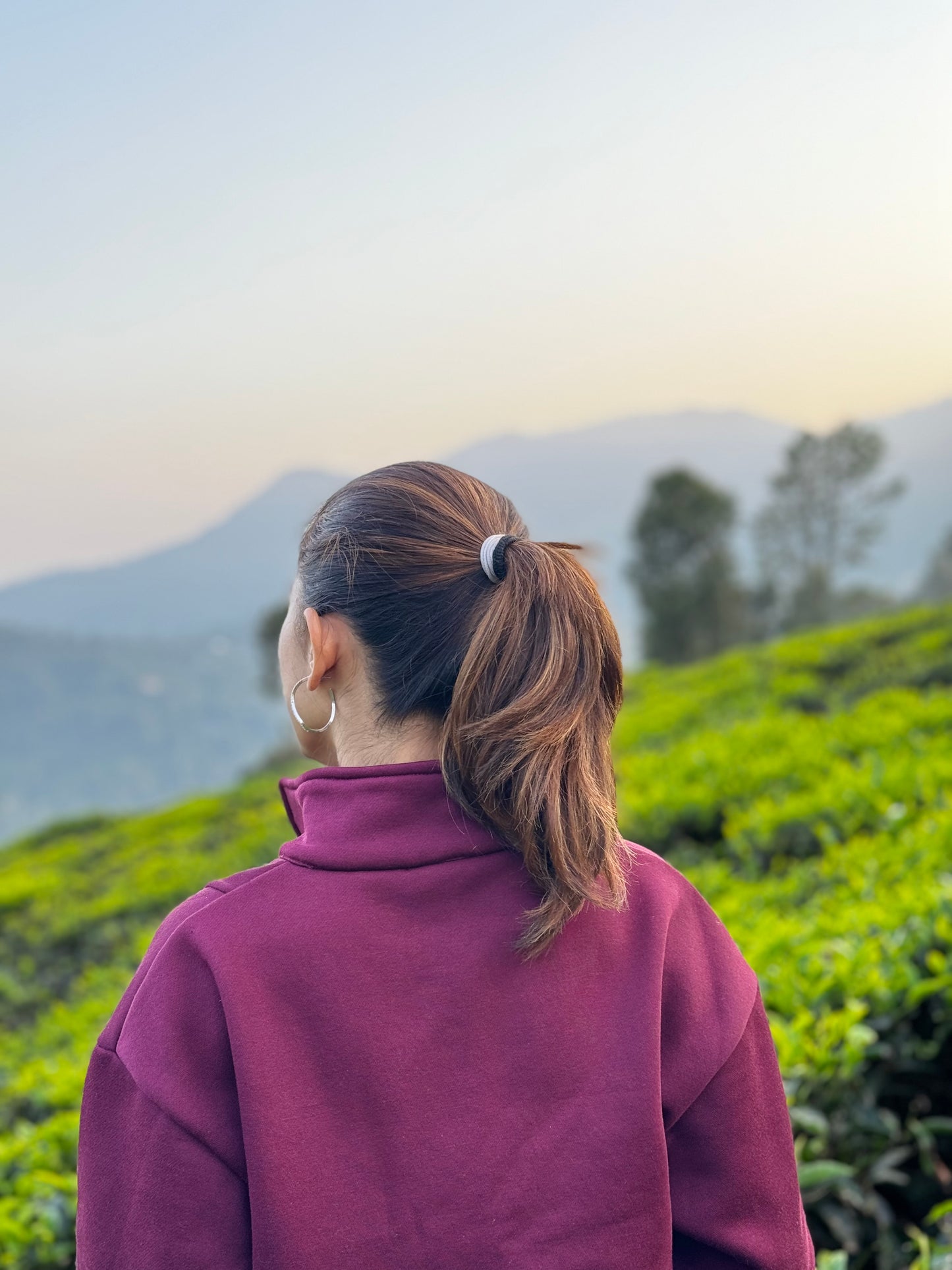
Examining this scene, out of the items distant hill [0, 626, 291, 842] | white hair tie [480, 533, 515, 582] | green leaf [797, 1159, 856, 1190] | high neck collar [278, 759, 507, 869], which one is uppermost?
white hair tie [480, 533, 515, 582]

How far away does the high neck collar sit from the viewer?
3.79 ft

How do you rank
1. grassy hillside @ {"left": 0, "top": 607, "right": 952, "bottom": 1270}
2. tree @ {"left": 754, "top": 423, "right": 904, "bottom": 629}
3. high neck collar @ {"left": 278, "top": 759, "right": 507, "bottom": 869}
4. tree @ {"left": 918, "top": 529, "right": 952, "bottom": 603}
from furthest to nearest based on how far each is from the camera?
tree @ {"left": 918, "top": 529, "right": 952, "bottom": 603} < tree @ {"left": 754, "top": 423, "right": 904, "bottom": 629} < grassy hillside @ {"left": 0, "top": 607, "right": 952, "bottom": 1270} < high neck collar @ {"left": 278, "top": 759, "right": 507, "bottom": 869}

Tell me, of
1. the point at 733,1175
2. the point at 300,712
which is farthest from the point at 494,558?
the point at 733,1175

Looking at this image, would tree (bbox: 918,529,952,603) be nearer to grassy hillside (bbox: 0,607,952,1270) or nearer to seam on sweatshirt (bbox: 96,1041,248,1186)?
grassy hillside (bbox: 0,607,952,1270)

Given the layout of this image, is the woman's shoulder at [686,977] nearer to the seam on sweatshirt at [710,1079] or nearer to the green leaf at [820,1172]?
the seam on sweatshirt at [710,1079]

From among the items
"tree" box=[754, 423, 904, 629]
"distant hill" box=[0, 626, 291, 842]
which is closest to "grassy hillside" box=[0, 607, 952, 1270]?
"tree" box=[754, 423, 904, 629]

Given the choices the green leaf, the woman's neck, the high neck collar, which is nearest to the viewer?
the high neck collar

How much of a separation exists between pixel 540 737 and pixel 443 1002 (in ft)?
1.03

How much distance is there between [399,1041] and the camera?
1099 mm

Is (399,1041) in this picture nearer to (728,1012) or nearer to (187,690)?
(728,1012)

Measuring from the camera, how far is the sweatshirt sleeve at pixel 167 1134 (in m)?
1.05

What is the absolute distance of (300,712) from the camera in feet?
4.40

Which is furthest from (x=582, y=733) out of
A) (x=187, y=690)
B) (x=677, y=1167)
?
(x=187, y=690)

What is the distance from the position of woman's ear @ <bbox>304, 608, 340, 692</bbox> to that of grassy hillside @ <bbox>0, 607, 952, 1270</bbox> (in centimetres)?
143
